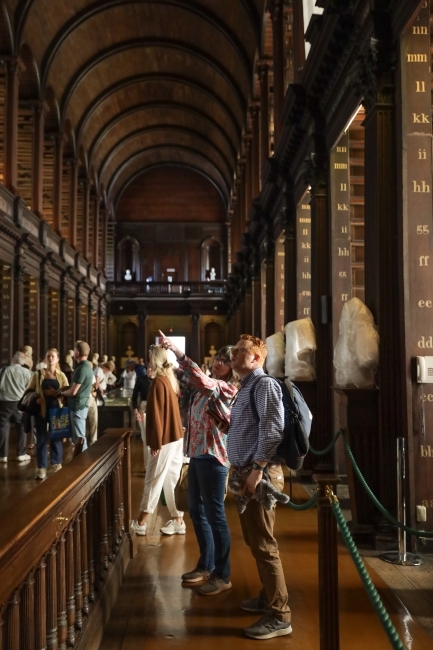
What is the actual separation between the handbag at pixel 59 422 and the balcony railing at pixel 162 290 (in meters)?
22.7

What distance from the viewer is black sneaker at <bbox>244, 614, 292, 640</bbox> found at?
322 cm

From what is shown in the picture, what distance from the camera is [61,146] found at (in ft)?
62.5

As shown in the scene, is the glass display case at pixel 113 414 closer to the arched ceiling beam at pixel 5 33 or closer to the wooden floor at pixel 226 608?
the wooden floor at pixel 226 608

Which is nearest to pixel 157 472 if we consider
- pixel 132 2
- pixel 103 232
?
pixel 132 2

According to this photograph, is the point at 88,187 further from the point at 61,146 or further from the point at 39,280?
the point at 39,280

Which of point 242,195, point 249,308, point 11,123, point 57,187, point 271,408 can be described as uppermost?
point 242,195

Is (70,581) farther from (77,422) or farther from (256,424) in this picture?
(77,422)

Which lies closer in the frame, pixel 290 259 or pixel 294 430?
pixel 294 430

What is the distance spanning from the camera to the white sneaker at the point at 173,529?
5234 millimetres

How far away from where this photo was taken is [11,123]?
44.8ft

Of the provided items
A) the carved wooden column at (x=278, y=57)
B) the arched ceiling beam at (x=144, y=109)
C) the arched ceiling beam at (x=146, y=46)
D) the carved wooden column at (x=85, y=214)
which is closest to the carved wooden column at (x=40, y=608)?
the carved wooden column at (x=278, y=57)

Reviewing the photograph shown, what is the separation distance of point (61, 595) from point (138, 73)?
73.7 feet

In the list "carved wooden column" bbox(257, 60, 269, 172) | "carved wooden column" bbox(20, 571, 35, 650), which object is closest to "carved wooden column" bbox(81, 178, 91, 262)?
"carved wooden column" bbox(257, 60, 269, 172)

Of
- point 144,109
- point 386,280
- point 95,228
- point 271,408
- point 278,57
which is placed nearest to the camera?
point 271,408
